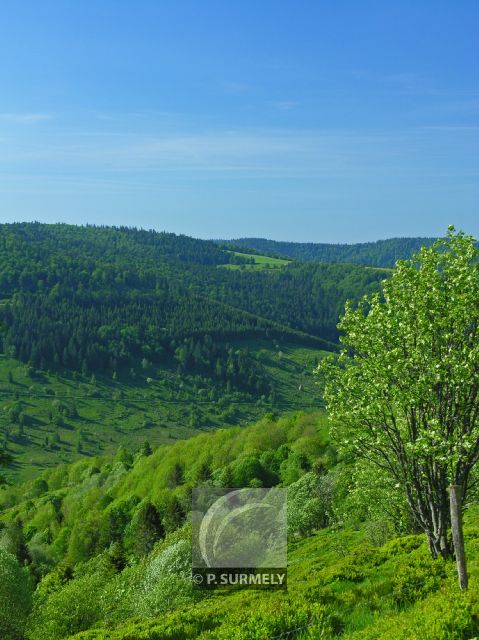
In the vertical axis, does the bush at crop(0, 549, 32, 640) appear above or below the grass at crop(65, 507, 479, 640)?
below

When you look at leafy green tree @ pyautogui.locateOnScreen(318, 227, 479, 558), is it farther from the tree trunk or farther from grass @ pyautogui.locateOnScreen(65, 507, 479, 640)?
the tree trunk

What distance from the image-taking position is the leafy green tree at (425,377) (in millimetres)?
23781

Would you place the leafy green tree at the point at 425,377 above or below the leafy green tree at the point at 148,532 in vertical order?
above

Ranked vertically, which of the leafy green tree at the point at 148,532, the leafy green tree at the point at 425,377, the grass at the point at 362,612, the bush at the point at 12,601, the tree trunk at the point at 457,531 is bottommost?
the leafy green tree at the point at 148,532

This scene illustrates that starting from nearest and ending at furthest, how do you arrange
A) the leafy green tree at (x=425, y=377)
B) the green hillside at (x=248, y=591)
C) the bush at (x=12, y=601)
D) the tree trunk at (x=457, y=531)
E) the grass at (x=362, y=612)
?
1. the grass at (x=362, y=612)
2. the tree trunk at (x=457, y=531)
3. the green hillside at (x=248, y=591)
4. the leafy green tree at (x=425, y=377)
5. the bush at (x=12, y=601)

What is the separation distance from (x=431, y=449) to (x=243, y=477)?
128834 millimetres

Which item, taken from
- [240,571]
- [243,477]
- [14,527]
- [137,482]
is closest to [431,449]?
[240,571]

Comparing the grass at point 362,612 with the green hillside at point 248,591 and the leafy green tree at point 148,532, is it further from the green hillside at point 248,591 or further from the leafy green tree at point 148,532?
the leafy green tree at point 148,532

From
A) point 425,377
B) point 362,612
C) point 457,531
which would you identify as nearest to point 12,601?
point 362,612

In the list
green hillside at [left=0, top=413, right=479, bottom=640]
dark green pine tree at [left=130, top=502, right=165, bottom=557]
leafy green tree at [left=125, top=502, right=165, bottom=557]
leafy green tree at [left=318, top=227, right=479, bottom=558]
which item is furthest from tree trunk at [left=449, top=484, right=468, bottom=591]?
dark green pine tree at [left=130, top=502, right=165, bottom=557]

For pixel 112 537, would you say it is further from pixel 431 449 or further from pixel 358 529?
pixel 431 449

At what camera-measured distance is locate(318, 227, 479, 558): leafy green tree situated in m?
23.8

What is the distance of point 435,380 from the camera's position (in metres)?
23.8

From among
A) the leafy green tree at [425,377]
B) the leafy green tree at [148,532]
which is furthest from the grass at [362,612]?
the leafy green tree at [148,532]
